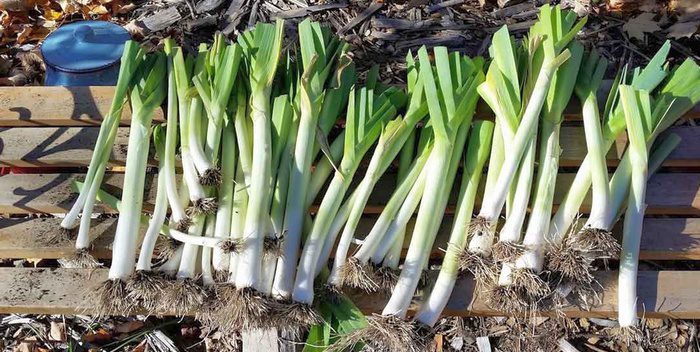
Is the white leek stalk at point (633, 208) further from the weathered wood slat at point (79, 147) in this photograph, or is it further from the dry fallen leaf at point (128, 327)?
the dry fallen leaf at point (128, 327)

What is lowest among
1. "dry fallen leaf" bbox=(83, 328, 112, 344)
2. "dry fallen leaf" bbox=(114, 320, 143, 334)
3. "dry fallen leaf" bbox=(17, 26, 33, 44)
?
"dry fallen leaf" bbox=(83, 328, 112, 344)

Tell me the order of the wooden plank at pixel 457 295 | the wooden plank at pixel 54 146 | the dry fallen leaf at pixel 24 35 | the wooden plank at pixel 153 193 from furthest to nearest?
the dry fallen leaf at pixel 24 35
the wooden plank at pixel 54 146
the wooden plank at pixel 153 193
the wooden plank at pixel 457 295

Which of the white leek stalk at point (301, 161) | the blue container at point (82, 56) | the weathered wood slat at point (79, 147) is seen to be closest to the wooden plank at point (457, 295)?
the white leek stalk at point (301, 161)

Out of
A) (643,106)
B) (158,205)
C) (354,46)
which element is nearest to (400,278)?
(158,205)

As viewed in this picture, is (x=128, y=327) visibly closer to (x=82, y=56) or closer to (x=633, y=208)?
(x=82, y=56)

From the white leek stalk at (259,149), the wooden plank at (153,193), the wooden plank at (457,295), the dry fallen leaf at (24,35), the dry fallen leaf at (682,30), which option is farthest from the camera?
the dry fallen leaf at (24,35)

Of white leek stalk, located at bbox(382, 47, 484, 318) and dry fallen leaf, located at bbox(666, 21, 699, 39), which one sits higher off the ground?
dry fallen leaf, located at bbox(666, 21, 699, 39)

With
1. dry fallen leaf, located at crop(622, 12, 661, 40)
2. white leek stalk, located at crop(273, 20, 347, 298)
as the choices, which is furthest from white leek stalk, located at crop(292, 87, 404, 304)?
dry fallen leaf, located at crop(622, 12, 661, 40)

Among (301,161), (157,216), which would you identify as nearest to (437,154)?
(301,161)

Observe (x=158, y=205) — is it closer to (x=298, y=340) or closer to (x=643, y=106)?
(x=298, y=340)

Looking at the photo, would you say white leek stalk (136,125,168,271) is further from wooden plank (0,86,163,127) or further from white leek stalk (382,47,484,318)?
white leek stalk (382,47,484,318)
